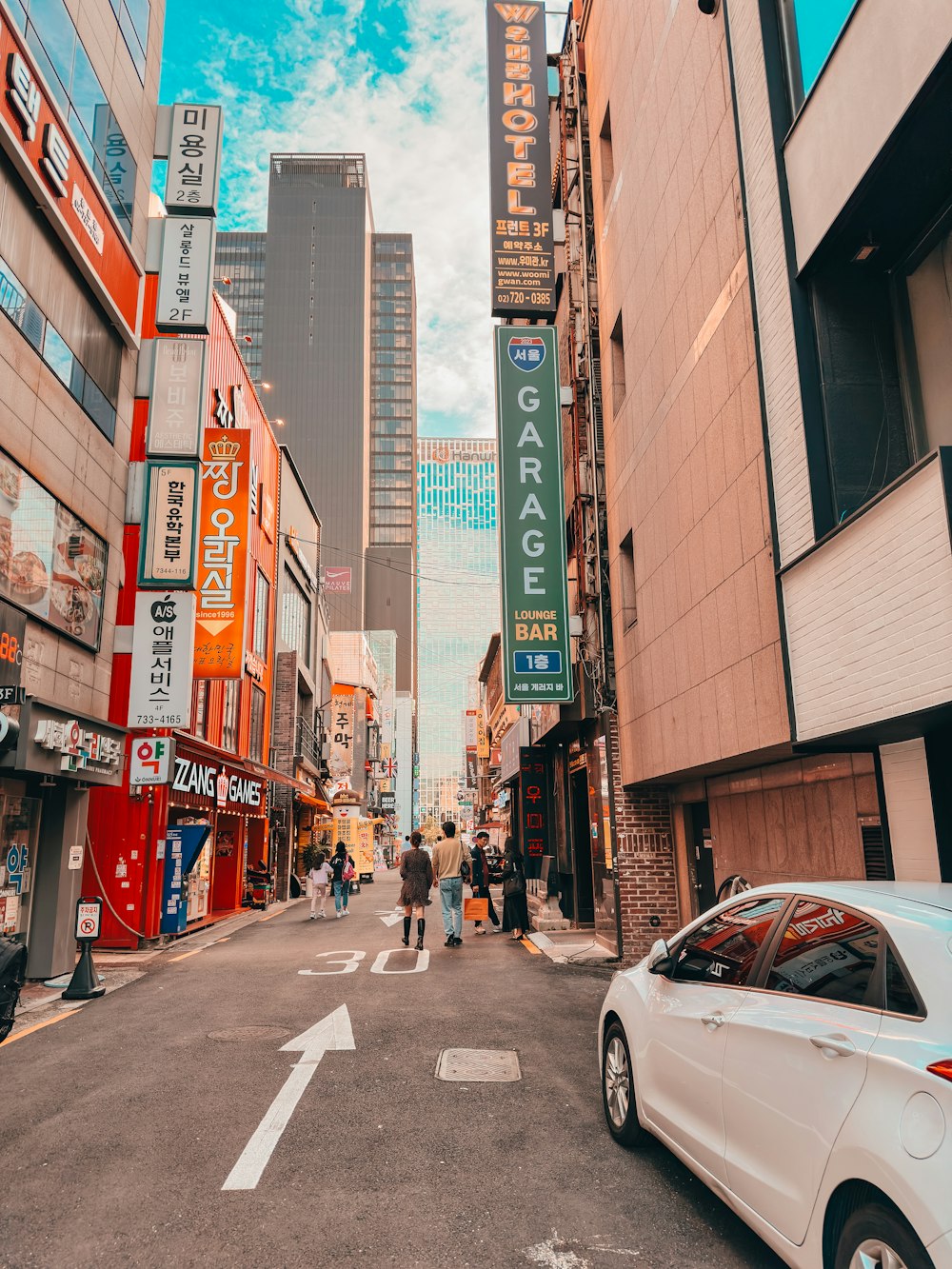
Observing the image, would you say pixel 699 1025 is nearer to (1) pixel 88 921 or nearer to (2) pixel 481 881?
(1) pixel 88 921

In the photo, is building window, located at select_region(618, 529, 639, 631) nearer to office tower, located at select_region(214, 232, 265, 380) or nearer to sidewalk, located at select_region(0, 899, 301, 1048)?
sidewalk, located at select_region(0, 899, 301, 1048)

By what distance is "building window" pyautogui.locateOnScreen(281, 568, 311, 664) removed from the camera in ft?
114

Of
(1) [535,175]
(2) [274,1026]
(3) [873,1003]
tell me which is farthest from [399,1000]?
(1) [535,175]

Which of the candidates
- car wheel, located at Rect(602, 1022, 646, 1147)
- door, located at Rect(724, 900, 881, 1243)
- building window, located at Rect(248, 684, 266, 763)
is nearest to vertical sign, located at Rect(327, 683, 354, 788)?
building window, located at Rect(248, 684, 266, 763)

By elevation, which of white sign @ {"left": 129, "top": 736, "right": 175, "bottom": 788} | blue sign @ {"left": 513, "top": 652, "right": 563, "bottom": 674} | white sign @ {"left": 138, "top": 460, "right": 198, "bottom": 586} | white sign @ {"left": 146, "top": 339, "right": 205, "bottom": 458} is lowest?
white sign @ {"left": 129, "top": 736, "right": 175, "bottom": 788}

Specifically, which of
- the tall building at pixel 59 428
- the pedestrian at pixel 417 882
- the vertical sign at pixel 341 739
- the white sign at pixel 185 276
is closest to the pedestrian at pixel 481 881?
the pedestrian at pixel 417 882

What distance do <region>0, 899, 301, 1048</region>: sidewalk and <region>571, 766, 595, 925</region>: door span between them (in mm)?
7164

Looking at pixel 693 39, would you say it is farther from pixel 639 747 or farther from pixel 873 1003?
pixel 873 1003

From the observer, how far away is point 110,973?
12.6m

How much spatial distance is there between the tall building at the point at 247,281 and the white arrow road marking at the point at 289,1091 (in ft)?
485

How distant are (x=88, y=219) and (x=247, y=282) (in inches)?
6058

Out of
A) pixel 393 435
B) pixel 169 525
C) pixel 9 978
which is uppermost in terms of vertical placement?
pixel 393 435

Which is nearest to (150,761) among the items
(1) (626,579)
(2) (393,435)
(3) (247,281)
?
(1) (626,579)

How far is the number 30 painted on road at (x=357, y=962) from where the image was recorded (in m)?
12.2
